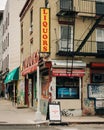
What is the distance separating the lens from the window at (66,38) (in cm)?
2700

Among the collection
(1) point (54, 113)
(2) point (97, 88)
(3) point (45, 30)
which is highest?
(3) point (45, 30)

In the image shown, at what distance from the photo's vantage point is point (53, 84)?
86.7 ft

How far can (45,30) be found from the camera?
84.9 ft

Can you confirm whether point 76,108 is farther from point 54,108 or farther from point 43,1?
point 43,1

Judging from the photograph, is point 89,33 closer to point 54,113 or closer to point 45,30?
point 45,30

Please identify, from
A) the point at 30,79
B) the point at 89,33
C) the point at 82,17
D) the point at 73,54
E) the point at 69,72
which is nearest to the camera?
the point at 73,54

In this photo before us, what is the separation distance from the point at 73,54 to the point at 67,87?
7.73 feet

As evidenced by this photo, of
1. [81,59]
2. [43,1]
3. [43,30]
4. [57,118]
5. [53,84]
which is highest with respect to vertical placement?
[43,1]

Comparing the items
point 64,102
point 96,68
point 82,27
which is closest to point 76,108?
point 64,102

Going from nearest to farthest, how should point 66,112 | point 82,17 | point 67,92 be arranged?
1. point 66,112
2. point 67,92
3. point 82,17

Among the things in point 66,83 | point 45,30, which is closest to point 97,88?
point 66,83

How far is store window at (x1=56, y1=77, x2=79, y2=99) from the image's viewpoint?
1051 inches

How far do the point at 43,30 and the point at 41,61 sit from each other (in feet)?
9.36

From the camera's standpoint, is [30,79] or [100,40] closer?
[100,40]
